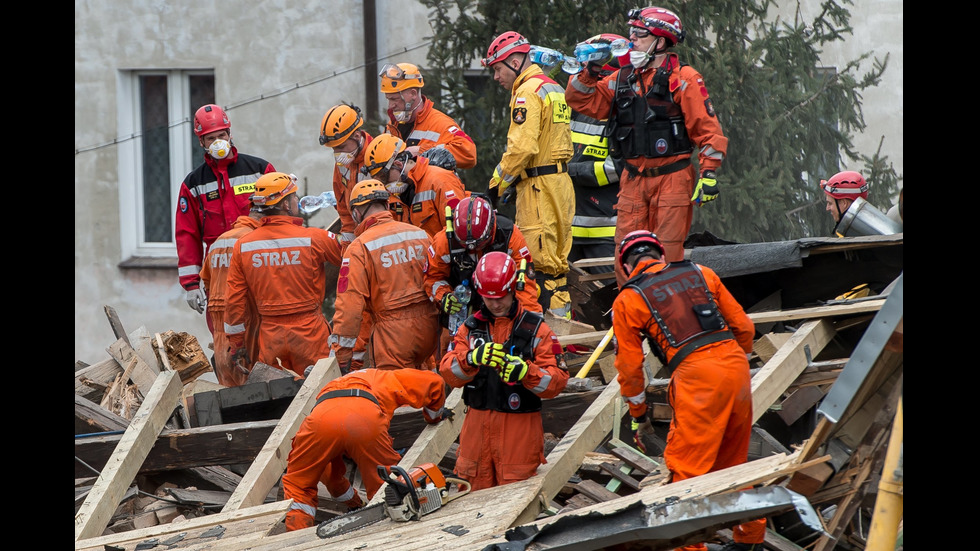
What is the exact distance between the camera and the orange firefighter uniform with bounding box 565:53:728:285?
777cm

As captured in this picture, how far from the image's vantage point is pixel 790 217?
13.2m

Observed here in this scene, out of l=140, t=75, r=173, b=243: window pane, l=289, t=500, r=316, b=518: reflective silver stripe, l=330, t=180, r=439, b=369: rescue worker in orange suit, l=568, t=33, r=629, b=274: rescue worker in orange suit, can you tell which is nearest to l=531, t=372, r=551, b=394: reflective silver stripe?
l=289, t=500, r=316, b=518: reflective silver stripe

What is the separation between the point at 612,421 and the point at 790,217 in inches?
271

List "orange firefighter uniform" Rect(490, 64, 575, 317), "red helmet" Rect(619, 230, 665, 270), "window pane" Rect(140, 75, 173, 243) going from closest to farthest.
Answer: "red helmet" Rect(619, 230, 665, 270) < "orange firefighter uniform" Rect(490, 64, 575, 317) < "window pane" Rect(140, 75, 173, 243)

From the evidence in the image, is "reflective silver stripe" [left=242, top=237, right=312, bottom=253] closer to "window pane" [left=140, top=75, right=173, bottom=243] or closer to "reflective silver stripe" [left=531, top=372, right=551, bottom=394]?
"reflective silver stripe" [left=531, top=372, right=551, bottom=394]

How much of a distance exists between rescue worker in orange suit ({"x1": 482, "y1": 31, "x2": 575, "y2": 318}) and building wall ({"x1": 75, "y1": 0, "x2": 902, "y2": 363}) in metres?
5.38

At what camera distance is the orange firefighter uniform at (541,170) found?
8625 millimetres

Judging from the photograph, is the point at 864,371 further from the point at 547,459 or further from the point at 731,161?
the point at 731,161

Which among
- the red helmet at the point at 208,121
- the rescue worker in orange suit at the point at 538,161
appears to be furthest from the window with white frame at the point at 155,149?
the rescue worker in orange suit at the point at 538,161

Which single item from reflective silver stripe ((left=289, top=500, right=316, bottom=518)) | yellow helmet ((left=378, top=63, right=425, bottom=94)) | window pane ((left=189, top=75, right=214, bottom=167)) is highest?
window pane ((left=189, top=75, right=214, bottom=167))

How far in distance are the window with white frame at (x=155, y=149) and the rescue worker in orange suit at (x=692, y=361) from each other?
33.9 ft

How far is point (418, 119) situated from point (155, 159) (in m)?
7.11

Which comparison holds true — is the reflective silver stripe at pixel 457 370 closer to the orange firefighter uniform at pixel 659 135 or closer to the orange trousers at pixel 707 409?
the orange trousers at pixel 707 409
